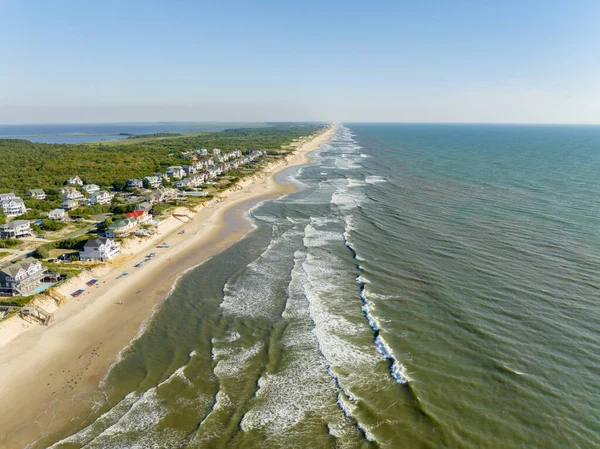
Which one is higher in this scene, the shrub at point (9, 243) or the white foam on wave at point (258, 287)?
the shrub at point (9, 243)

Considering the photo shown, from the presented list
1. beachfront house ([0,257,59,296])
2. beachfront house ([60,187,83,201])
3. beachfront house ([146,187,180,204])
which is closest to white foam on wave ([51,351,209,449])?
beachfront house ([0,257,59,296])

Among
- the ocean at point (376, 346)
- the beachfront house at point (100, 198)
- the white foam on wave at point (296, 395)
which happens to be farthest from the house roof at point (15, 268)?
the beachfront house at point (100, 198)

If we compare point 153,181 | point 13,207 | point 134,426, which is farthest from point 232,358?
point 153,181

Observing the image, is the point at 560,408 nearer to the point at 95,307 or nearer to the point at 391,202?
the point at 95,307

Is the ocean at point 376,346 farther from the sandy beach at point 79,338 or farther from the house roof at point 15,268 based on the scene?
the house roof at point 15,268

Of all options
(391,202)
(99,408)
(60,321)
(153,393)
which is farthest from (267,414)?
(391,202)

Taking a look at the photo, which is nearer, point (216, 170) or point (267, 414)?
point (267, 414)

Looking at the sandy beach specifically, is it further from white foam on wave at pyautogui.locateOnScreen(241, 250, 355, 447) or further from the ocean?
white foam on wave at pyautogui.locateOnScreen(241, 250, 355, 447)
